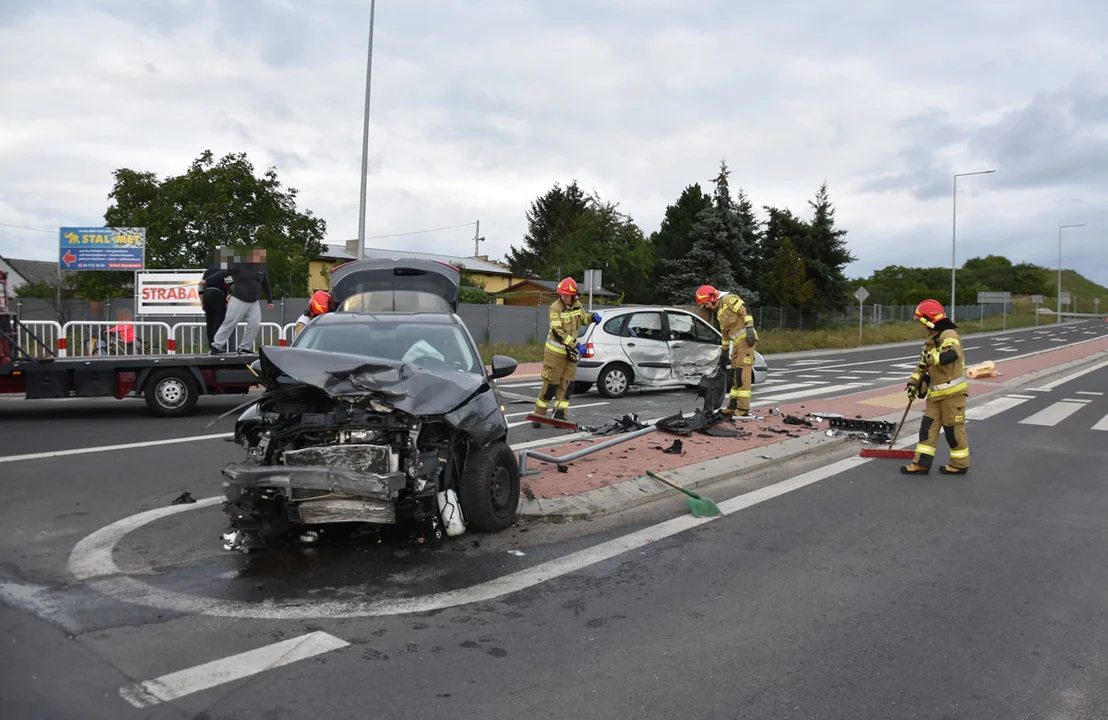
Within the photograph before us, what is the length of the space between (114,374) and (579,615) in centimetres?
871

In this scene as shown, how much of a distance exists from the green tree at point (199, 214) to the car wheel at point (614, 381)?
16587mm

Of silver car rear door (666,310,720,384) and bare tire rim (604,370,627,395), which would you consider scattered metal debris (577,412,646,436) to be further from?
silver car rear door (666,310,720,384)

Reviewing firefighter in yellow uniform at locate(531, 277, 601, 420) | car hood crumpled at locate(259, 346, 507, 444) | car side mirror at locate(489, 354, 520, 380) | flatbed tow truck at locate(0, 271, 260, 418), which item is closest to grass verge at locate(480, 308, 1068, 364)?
firefighter in yellow uniform at locate(531, 277, 601, 420)

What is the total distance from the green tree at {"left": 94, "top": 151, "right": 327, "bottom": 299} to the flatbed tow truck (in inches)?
664

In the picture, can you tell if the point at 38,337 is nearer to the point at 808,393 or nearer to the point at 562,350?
the point at 562,350

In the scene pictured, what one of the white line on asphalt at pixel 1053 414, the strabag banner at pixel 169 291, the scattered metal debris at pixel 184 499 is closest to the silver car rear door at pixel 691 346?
the white line on asphalt at pixel 1053 414

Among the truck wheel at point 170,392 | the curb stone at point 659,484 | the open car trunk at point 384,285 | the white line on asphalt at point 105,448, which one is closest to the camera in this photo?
the curb stone at point 659,484

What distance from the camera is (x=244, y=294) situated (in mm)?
11398

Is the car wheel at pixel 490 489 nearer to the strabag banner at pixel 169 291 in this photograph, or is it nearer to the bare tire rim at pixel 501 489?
the bare tire rim at pixel 501 489

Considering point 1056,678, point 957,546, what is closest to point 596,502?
point 957,546

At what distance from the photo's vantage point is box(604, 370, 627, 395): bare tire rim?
14375mm

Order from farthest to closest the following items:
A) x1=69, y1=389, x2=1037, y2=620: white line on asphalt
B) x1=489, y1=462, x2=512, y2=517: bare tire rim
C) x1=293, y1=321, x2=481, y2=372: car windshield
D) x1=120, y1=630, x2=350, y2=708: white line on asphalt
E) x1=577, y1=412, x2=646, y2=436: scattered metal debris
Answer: x1=577, y1=412, x2=646, y2=436: scattered metal debris
x1=293, y1=321, x2=481, y2=372: car windshield
x1=489, y1=462, x2=512, y2=517: bare tire rim
x1=69, y1=389, x2=1037, y2=620: white line on asphalt
x1=120, y1=630, x2=350, y2=708: white line on asphalt

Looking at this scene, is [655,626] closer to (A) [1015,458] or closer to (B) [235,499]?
(B) [235,499]

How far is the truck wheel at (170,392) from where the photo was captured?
35.9ft
